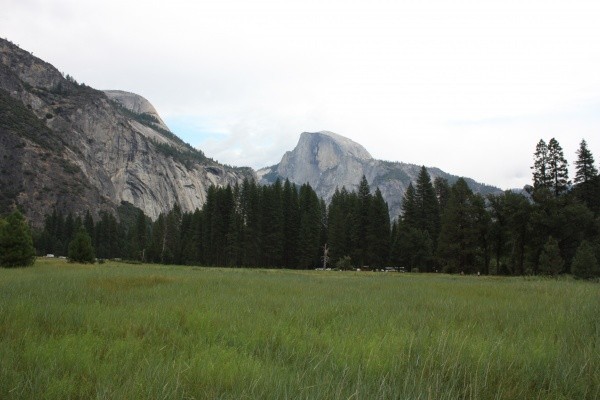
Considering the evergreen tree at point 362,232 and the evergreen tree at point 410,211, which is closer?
the evergreen tree at point 362,232

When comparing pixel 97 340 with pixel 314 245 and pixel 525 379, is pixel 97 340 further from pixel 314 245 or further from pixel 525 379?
pixel 314 245

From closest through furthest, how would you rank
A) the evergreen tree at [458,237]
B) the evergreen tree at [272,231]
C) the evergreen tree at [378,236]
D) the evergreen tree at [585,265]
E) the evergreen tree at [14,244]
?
the evergreen tree at [585,265]
the evergreen tree at [14,244]
the evergreen tree at [458,237]
the evergreen tree at [378,236]
the evergreen tree at [272,231]

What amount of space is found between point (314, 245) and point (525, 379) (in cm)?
6741

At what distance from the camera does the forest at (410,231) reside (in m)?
43.7

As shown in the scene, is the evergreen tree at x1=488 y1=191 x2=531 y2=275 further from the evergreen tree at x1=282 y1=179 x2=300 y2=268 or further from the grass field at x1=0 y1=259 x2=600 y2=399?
the grass field at x1=0 y1=259 x2=600 y2=399

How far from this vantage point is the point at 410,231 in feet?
202

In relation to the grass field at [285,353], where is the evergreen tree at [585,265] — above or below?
above

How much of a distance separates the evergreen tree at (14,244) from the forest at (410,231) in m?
11.1

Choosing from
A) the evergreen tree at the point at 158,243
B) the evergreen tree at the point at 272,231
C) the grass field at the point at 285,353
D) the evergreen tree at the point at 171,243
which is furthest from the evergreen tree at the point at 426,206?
the grass field at the point at 285,353

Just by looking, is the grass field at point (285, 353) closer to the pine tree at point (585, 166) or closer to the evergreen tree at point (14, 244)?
the evergreen tree at point (14, 244)

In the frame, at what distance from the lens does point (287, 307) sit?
929 cm

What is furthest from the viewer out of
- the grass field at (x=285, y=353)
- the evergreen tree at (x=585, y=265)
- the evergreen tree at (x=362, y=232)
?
the evergreen tree at (x=362, y=232)

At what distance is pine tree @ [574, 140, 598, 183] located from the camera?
172 feet

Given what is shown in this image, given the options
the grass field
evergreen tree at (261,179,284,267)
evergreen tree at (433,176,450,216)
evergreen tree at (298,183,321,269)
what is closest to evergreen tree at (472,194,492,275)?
evergreen tree at (433,176,450,216)
